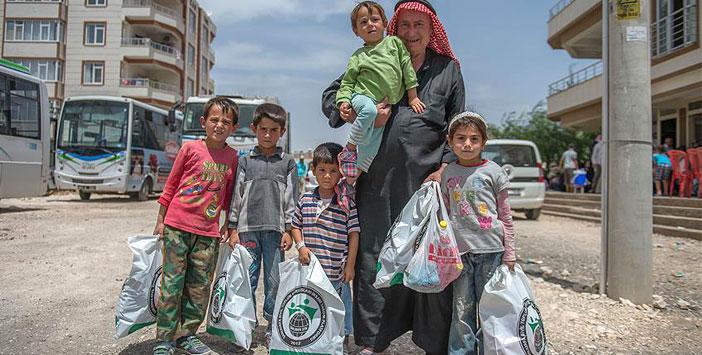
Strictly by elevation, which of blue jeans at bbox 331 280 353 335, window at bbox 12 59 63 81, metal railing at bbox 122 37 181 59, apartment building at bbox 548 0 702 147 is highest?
metal railing at bbox 122 37 181 59

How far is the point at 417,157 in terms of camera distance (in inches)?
108

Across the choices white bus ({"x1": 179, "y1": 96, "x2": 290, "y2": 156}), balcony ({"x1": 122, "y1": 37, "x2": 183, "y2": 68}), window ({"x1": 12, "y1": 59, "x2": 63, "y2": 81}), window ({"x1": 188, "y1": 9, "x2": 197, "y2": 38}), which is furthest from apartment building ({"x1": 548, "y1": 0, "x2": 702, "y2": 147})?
window ({"x1": 12, "y1": 59, "x2": 63, "y2": 81})

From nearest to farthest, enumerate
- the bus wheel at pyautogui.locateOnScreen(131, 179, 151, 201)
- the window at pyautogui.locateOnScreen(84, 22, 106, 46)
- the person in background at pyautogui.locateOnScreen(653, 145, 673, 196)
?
the person in background at pyautogui.locateOnScreen(653, 145, 673, 196), the bus wheel at pyautogui.locateOnScreen(131, 179, 151, 201), the window at pyautogui.locateOnScreen(84, 22, 106, 46)

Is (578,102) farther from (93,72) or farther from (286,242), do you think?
(93,72)

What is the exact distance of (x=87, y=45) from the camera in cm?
3312

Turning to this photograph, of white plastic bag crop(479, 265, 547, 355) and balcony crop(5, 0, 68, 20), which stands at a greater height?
balcony crop(5, 0, 68, 20)

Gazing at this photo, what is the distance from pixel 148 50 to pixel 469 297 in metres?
34.9

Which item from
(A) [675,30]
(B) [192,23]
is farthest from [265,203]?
(B) [192,23]

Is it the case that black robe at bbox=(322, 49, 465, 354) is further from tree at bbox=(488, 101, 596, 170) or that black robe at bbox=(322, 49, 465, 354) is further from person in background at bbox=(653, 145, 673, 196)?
tree at bbox=(488, 101, 596, 170)

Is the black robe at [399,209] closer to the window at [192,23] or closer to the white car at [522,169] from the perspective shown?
the white car at [522,169]

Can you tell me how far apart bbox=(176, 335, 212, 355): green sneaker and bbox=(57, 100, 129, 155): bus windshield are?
43.5ft

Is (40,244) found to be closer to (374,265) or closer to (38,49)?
(374,265)

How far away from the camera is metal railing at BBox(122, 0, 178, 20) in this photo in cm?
3309

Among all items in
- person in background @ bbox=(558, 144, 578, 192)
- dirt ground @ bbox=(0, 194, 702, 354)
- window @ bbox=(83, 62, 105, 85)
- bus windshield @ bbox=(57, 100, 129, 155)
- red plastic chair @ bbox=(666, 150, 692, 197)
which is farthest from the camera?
window @ bbox=(83, 62, 105, 85)
